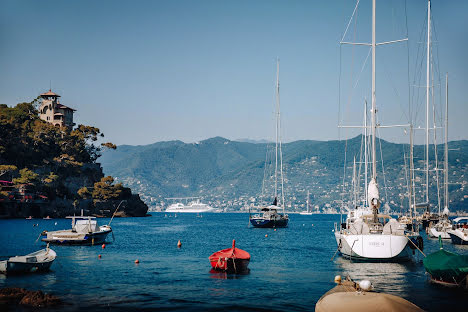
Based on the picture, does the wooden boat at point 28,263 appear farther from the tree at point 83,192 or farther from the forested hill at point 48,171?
the tree at point 83,192

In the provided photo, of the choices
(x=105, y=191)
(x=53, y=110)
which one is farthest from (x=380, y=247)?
(x=53, y=110)

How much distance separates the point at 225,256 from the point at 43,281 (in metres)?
12.6

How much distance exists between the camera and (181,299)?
27.1m

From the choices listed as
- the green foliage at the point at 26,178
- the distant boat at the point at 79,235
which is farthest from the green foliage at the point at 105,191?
the distant boat at the point at 79,235

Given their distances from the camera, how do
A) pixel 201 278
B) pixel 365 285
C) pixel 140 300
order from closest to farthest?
pixel 365 285 < pixel 140 300 < pixel 201 278

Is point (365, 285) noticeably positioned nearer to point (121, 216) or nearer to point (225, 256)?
point (225, 256)

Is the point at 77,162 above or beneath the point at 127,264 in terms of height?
above

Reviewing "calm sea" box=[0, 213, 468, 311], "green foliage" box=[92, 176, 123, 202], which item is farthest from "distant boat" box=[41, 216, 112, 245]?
"green foliage" box=[92, 176, 123, 202]

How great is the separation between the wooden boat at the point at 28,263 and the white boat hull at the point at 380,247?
22.6 meters

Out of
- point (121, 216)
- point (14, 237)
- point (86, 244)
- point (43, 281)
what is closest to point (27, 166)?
point (121, 216)

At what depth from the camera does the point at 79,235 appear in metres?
56.6

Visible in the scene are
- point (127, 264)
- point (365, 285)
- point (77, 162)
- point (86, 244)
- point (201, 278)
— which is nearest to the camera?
point (365, 285)

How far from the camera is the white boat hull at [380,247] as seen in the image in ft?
118

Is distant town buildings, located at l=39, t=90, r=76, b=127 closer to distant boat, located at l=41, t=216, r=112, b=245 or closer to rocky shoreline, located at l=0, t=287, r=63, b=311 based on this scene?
distant boat, located at l=41, t=216, r=112, b=245
